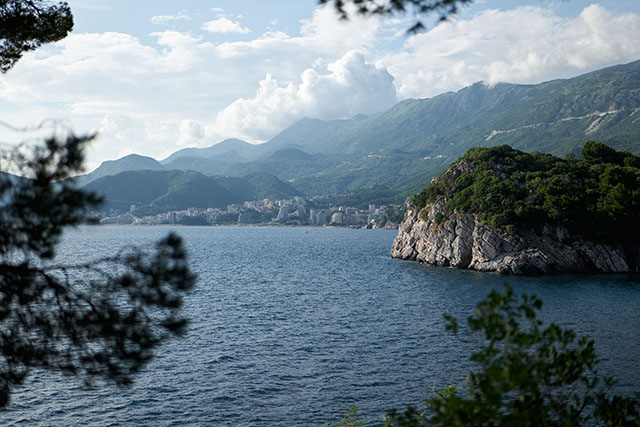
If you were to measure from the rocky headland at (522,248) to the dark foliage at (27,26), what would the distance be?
56.5 metres

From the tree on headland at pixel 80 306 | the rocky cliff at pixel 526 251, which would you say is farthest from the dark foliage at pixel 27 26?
the rocky cliff at pixel 526 251

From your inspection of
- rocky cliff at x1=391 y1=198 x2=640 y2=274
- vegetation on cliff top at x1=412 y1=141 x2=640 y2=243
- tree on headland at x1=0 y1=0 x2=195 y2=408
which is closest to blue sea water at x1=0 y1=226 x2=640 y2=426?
Answer: tree on headland at x1=0 y1=0 x2=195 y2=408

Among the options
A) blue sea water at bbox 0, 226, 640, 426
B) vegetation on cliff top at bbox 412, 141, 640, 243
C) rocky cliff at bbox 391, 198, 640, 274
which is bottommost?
blue sea water at bbox 0, 226, 640, 426

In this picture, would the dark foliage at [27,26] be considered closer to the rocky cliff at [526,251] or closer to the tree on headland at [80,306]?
the tree on headland at [80,306]

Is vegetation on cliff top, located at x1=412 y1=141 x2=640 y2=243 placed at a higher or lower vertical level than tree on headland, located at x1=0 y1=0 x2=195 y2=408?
higher

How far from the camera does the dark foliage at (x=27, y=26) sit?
10.6 meters

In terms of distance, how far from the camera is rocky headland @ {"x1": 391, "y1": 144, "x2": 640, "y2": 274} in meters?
58.1

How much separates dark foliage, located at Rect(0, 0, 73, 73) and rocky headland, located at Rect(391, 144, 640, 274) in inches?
2226

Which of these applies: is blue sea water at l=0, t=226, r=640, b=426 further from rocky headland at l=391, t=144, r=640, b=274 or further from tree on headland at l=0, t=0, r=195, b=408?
rocky headland at l=391, t=144, r=640, b=274

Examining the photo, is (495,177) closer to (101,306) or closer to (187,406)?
(187,406)

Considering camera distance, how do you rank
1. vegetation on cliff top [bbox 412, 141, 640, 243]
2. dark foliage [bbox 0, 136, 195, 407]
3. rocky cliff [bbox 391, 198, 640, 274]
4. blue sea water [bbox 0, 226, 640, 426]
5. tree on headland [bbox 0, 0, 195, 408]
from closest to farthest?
tree on headland [bbox 0, 0, 195, 408], dark foliage [bbox 0, 136, 195, 407], blue sea water [bbox 0, 226, 640, 426], rocky cliff [bbox 391, 198, 640, 274], vegetation on cliff top [bbox 412, 141, 640, 243]

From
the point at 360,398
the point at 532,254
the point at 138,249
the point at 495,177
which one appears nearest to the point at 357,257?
the point at 495,177

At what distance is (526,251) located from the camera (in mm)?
58875

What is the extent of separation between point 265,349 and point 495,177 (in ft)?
171
